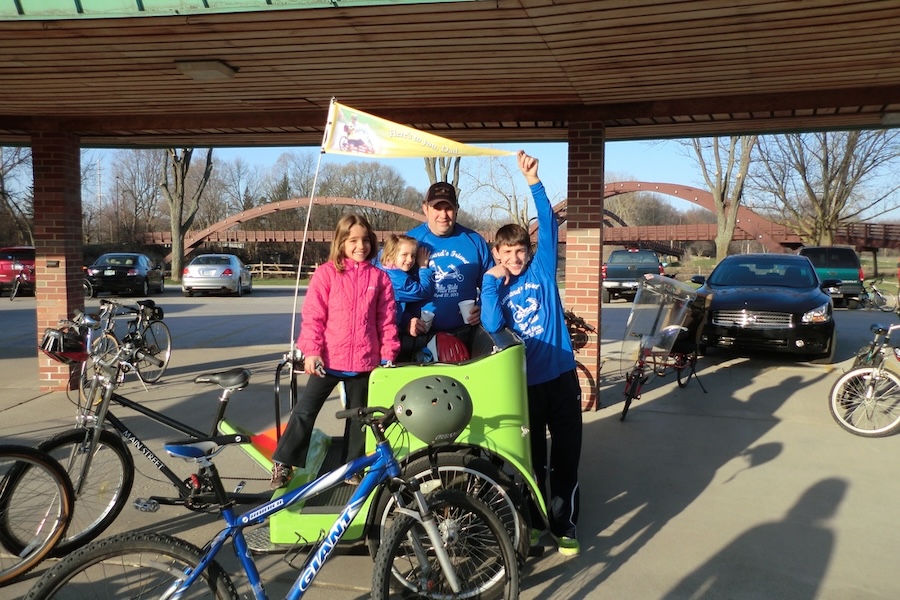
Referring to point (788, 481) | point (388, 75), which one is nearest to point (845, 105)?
point (788, 481)

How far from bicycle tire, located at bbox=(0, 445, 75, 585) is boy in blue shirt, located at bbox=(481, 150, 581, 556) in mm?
2347

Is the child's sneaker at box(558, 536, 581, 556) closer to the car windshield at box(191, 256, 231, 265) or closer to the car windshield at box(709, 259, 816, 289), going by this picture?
the car windshield at box(709, 259, 816, 289)

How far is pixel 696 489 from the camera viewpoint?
470cm

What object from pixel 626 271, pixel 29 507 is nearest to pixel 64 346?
pixel 29 507

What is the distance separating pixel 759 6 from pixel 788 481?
3.15 metres

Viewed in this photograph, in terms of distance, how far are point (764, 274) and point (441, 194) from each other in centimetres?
808

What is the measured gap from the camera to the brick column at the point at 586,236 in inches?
257

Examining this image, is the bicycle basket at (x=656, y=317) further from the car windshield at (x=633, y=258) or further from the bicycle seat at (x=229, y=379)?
the car windshield at (x=633, y=258)

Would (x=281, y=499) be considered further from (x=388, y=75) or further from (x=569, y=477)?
(x=388, y=75)

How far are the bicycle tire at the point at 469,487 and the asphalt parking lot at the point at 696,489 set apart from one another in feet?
0.83

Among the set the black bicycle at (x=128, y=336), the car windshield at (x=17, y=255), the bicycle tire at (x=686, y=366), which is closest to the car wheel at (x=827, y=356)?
the bicycle tire at (x=686, y=366)

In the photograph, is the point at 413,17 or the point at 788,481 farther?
the point at 788,481

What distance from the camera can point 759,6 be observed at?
Result: 369cm

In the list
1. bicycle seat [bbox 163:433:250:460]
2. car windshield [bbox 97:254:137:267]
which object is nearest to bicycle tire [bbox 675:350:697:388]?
bicycle seat [bbox 163:433:250:460]
